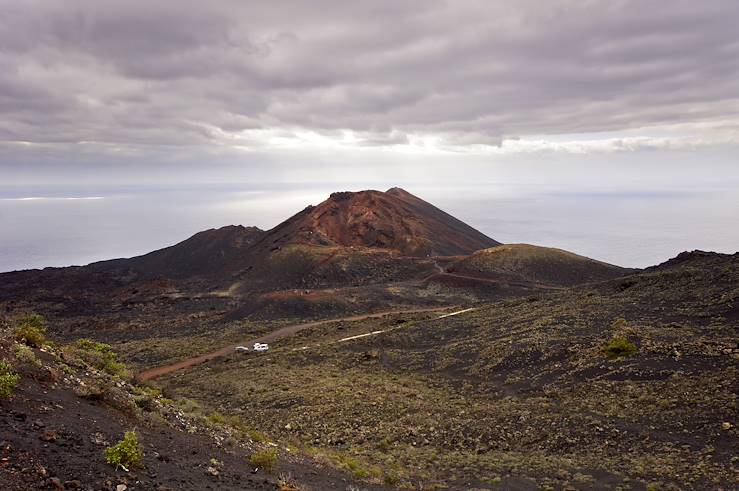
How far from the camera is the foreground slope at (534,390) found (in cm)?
1306

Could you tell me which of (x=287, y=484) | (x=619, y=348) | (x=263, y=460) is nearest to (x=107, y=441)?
(x=263, y=460)

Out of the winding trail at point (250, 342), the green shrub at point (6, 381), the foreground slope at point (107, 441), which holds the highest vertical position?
the green shrub at point (6, 381)

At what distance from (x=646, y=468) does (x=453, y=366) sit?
14156 millimetres

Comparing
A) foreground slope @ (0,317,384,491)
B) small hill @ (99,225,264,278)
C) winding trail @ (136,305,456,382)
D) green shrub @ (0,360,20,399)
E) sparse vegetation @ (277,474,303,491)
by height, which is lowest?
winding trail @ (136,305,456,382)

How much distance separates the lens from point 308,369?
28328 millimetres

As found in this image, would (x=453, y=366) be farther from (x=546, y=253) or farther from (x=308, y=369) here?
(x=546, y=253)

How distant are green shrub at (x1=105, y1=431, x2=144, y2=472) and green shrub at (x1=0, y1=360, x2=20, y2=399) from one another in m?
2.21

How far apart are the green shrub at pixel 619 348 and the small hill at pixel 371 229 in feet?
171

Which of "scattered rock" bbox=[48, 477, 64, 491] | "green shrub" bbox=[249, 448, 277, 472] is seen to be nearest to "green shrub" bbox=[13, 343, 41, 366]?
"scattered rock" bbox=[48, 477, 64, 491]

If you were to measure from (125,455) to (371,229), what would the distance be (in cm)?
7164

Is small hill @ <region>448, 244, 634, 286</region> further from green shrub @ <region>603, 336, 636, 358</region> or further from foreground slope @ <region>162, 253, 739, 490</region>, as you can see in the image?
green shrub @ <region>603, 336, 636, 358</region>

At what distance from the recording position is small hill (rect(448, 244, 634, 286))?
5728cm

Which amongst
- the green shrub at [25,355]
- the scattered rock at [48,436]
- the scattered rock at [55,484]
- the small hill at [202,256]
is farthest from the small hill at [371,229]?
the scattered rock at [55,484]

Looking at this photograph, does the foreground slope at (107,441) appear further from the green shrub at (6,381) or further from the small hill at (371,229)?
the small hill at (371,229)
